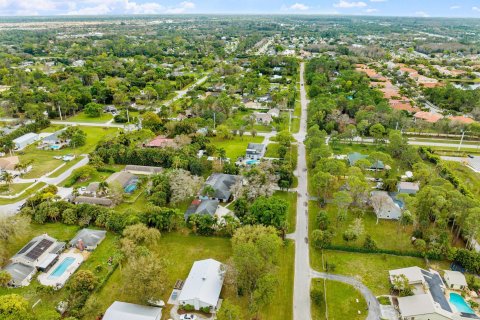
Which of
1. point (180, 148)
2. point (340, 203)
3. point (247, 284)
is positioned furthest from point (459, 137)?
point (247, 284)

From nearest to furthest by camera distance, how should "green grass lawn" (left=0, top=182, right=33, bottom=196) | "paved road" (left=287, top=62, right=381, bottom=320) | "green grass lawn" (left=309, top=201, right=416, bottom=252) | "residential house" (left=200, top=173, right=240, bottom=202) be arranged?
"paved road" (left=287, top=62, right=381, bottom=320) → "green grass lawn" (left=309, top=201, right=416, bottom=252) → "residential house" (left=200, top=173, right=240, bottom=202) → "green grass lawn" (left=0, top=182, right=33, bottom=196)

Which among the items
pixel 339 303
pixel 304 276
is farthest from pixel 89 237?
pixel 339 303

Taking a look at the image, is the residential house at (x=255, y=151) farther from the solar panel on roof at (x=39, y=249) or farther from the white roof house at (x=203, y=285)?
the solar panel on roof at (x=39, y=249)

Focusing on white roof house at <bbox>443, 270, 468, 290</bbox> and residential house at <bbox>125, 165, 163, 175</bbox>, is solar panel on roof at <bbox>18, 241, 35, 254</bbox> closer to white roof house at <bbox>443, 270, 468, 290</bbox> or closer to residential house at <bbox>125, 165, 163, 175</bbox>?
residential house at <bbox>125, 165, 163, 175</bbox>

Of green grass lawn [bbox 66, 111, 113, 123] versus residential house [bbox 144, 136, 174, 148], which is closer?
residential house [bbox 144, 136, 174, 148]

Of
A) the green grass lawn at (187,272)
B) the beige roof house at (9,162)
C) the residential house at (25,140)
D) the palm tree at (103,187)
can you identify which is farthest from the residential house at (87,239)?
the residential house at (25,140)

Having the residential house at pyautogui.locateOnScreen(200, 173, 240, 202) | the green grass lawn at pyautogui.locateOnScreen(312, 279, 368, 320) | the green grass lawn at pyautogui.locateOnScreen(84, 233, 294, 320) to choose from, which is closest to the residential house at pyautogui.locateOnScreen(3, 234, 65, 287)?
the green grass lawn at pyautogui.locateOnScreen(84, 233, 294, 320)

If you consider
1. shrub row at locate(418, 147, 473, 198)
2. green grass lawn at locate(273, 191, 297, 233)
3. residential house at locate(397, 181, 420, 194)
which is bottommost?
green grass lawn at locate(273, 191, 297, 233)
